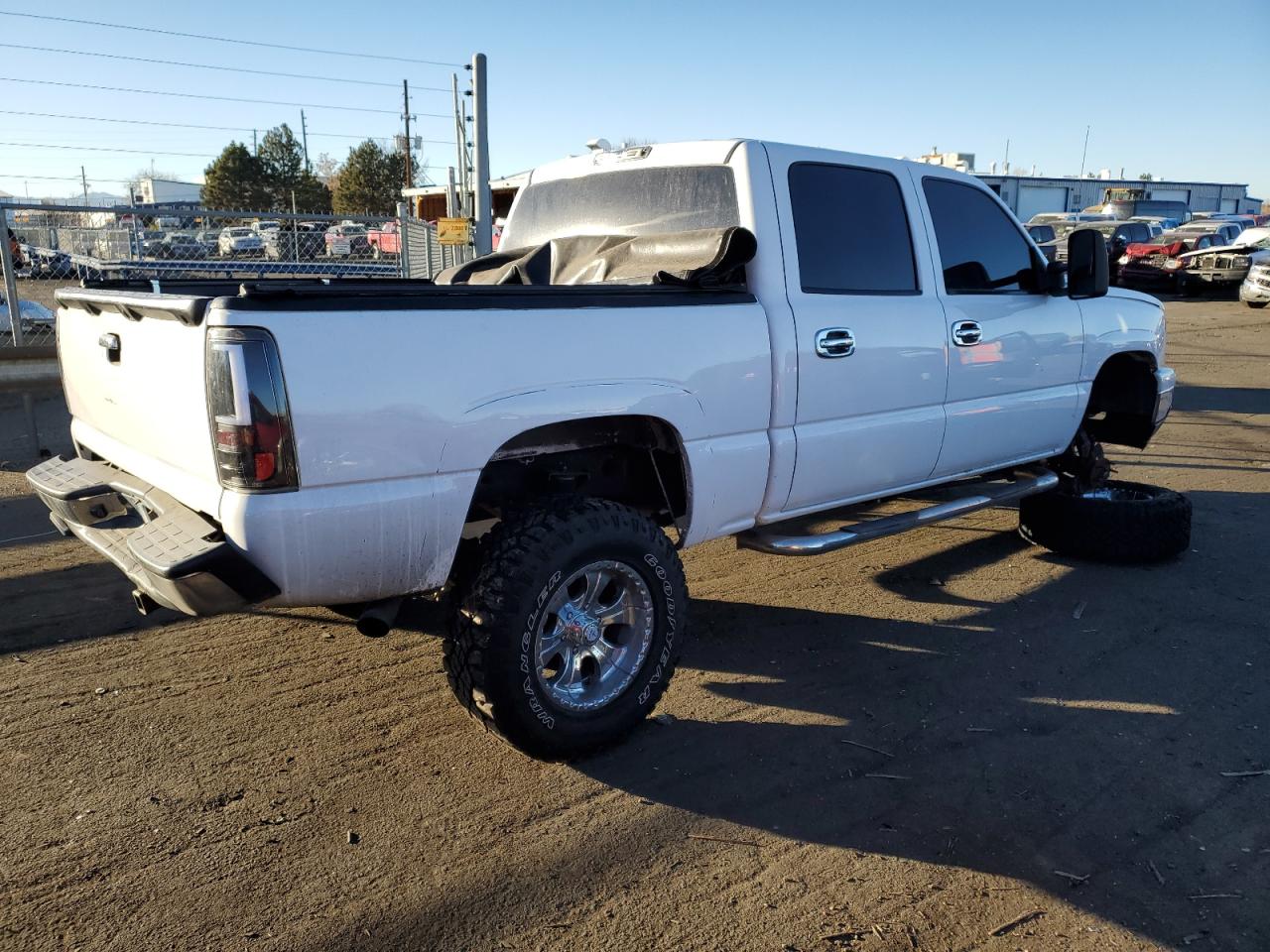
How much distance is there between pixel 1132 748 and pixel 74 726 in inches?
152

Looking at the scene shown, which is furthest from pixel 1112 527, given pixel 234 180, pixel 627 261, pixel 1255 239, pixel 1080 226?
pixel 234 180

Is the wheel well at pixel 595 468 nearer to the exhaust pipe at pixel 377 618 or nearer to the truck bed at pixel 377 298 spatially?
the truck bed at pixel 377 298

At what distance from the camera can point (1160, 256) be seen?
25766 millimetres

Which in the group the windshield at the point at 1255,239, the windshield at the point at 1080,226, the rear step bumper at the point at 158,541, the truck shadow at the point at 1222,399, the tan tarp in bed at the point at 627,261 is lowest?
the truck shadow at the point at 1222,399

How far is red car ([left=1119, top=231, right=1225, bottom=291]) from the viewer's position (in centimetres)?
2550

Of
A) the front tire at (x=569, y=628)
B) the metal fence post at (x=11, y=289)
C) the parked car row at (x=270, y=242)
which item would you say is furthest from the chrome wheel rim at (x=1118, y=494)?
the metal fence post at (x=11, y=289)

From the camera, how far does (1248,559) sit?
18.7ft

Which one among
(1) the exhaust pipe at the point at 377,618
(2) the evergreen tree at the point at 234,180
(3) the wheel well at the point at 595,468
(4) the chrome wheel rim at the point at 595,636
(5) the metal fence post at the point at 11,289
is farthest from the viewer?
(2) the evergreen tree at the point at 234,180

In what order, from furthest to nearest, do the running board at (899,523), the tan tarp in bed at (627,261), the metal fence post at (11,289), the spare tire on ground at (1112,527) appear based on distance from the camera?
the metal fence post at (11,289), the spare tire on ground at (1112,527), the running board at (899,523), the tan tarp in bed at (627,261)

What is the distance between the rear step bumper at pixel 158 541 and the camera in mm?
2770

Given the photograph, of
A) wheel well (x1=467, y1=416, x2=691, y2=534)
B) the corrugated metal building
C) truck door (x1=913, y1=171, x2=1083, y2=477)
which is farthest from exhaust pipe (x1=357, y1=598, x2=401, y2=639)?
the corrugated metal building

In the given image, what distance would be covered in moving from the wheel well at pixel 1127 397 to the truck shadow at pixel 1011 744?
141 cm

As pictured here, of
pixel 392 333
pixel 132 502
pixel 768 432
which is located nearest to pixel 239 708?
pixel 132 502

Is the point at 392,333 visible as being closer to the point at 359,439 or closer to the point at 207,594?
the point at 359,439
